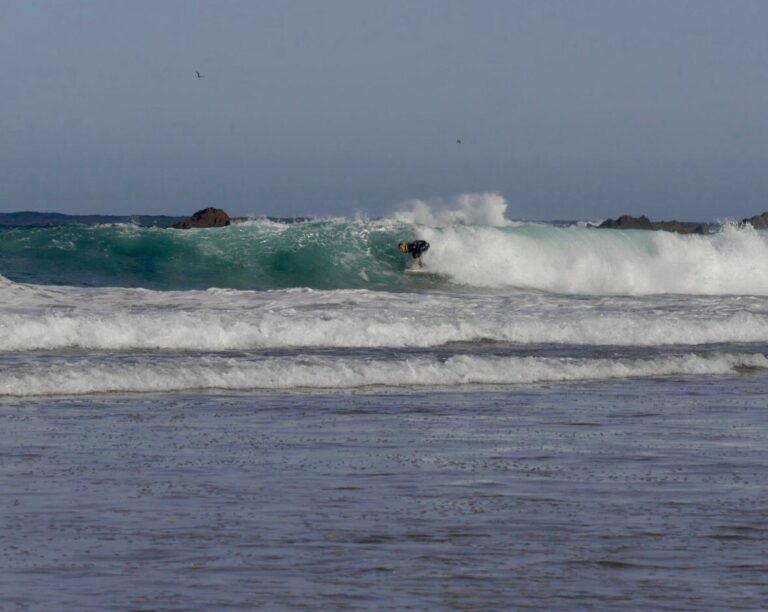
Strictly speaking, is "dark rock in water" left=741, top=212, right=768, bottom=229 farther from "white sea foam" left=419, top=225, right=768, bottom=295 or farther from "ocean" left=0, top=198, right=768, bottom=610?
"ocean" left=0, top=198, right=768, bottom=610

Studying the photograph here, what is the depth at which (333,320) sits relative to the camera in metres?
16.4

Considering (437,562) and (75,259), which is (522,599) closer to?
(437,562)

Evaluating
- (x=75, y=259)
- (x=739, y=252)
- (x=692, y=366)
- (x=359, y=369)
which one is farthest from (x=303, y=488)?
(x=739, y=252)

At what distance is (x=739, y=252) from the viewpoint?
3300cm

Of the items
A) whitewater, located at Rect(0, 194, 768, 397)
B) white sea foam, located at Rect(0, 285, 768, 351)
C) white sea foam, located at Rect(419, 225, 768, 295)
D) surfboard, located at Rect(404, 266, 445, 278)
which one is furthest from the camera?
white sea foam, located at Rect(419, 225, 768, 295)

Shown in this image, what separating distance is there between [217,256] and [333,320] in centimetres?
1263

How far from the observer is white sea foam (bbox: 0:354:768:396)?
11.7 meters

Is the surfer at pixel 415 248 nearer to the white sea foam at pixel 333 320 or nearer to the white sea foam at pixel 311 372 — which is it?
the white sea foam at pixel 333 320

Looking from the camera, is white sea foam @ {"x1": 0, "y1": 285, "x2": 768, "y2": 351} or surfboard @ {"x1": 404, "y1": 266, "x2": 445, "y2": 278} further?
surfboard @ {"x1": 404, "y1": 266, "x2": 445, "y2": 278}

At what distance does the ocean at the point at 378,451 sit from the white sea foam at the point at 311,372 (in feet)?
0.10

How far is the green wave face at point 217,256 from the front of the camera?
2694 cm

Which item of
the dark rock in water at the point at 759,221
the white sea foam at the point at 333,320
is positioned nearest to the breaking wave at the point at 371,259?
the white sea foam at the point at 333,320

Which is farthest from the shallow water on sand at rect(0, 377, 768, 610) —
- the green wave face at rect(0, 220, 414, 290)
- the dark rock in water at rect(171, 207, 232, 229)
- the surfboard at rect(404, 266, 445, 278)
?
the dark rock in water at rect(171, 207, 232, 229)

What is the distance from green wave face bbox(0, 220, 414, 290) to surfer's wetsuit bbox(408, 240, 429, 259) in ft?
0.75
